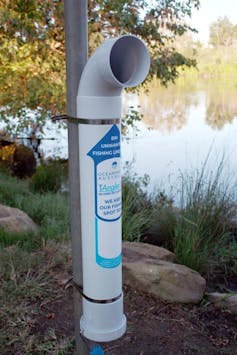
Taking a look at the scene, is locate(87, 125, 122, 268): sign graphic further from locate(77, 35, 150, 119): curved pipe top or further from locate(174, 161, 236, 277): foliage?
locate(174, 161, 236, 277): foliage

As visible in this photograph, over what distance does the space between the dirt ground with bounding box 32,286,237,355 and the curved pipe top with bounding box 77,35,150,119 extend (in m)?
1.23

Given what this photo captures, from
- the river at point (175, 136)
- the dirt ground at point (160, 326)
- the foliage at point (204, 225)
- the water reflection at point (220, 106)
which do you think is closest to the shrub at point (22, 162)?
the river at point (175, 136)

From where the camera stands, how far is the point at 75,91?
1.48 meters

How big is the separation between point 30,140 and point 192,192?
5962mm

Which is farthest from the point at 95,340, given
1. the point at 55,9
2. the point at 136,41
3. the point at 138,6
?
the point at 138,6

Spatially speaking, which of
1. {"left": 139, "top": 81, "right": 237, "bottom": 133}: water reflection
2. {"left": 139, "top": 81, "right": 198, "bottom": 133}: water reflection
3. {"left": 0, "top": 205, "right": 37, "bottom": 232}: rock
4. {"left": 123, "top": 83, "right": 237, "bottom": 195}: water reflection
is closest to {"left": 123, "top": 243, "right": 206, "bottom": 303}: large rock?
{"left": 0, "top": 205, "right": 37, "bottom": 232}: rock

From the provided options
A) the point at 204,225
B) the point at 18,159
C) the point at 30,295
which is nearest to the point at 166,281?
the point at 30,295

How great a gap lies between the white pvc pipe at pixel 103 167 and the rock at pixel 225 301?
1.17 m

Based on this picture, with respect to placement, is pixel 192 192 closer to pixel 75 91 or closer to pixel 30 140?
pixel 75 91

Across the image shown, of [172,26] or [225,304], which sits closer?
[225,304]

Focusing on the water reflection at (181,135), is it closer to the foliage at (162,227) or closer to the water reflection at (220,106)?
the water reflection at (220,106)

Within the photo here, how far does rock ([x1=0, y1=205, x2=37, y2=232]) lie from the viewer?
10.8ft

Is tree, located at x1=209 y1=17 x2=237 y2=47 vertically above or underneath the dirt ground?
above

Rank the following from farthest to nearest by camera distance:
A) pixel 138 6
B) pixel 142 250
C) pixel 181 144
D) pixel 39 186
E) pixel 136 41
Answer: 1. pixel 181 144
2. pixel 39 186
3. pixel 138 6
4. pixel 142 250
5. pixel 136 41
